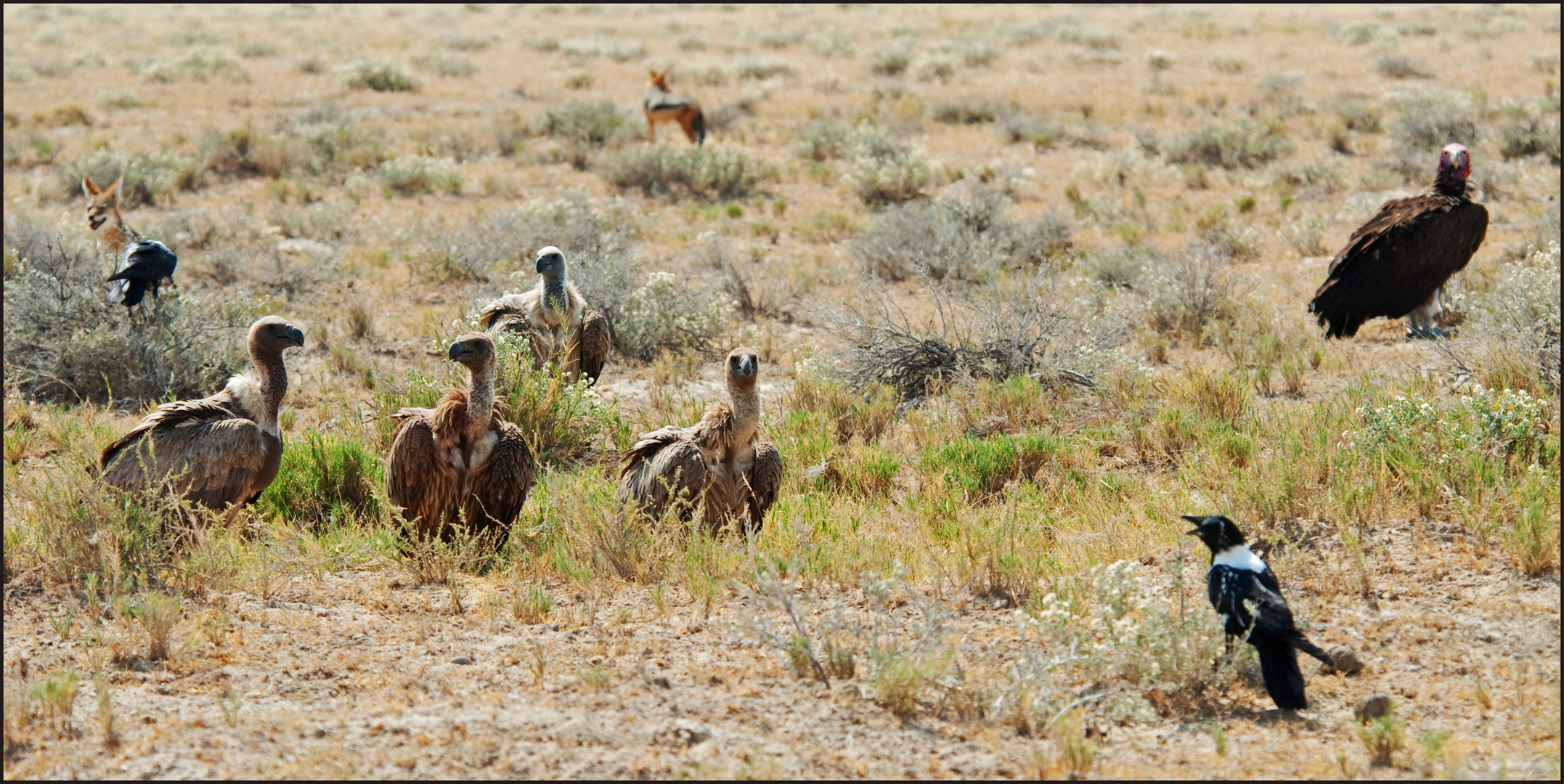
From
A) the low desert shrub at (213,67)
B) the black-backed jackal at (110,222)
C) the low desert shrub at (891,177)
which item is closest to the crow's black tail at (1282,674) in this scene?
the black-backed jackal at (110,222)

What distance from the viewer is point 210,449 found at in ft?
18.4

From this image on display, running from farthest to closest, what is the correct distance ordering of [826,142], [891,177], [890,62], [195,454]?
[890,62]
[826,142]
[891,177]
[195,454]

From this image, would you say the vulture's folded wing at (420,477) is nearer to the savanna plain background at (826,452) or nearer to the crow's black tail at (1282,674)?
the savanna plain background at (826,452)

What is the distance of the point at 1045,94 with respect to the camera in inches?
908

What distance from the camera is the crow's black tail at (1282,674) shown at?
4.05m

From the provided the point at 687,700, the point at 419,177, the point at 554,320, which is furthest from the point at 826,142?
the point at 687,700

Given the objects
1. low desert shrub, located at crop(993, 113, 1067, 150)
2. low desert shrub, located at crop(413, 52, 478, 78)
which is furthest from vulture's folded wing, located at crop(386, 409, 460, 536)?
low desert shrub, located at crop(413, 52, 478, 78)

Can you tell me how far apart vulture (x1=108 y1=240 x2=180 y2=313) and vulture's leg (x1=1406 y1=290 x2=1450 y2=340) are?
9.53 metres

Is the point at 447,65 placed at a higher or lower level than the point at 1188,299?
higher

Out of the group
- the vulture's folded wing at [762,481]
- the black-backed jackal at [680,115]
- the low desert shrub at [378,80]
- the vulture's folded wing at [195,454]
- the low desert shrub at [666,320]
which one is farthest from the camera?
the low desert shrub at [378,80]

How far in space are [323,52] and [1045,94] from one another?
62.2ft

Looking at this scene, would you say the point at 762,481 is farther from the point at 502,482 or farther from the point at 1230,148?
the point at 1230,148

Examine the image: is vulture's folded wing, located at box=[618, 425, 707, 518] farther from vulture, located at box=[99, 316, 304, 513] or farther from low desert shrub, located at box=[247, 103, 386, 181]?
low desert shrub, located at box=[247, 103, 386, 181]

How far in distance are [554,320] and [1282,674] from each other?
18.1 ft
